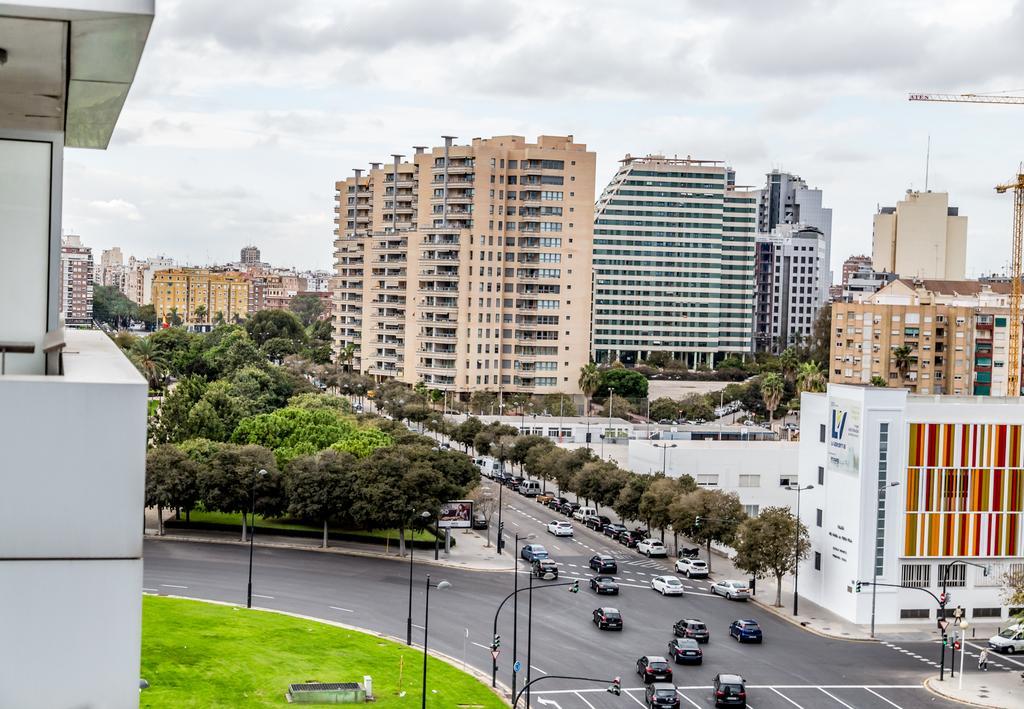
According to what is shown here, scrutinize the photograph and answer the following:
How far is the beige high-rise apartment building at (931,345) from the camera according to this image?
429 ft

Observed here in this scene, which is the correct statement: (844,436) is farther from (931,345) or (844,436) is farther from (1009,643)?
(931,345)

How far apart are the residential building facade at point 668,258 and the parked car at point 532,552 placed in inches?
4734

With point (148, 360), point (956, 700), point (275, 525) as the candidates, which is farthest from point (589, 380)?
point (956, 700)

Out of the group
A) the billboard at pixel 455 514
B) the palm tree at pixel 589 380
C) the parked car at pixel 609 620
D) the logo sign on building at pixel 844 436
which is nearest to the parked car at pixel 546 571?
the billboard at pixel 455 514

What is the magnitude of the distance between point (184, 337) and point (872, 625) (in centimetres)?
11419

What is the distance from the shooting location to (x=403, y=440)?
84.3m

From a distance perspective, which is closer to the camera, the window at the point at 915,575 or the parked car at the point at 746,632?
the parked car at the point at 746,632

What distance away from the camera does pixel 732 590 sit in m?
57.2

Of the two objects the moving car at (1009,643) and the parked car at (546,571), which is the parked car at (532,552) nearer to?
the parked car at (546,571)

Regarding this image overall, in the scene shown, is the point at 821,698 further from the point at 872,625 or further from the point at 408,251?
the point at 408,251

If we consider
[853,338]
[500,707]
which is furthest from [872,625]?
[853,338]

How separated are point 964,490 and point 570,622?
1873 cm

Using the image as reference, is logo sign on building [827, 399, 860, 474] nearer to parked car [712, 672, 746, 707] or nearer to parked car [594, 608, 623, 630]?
parked car [594, 608, 623, 630]

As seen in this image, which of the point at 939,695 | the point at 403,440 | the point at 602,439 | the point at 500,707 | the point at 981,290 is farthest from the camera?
the point at 981,290
